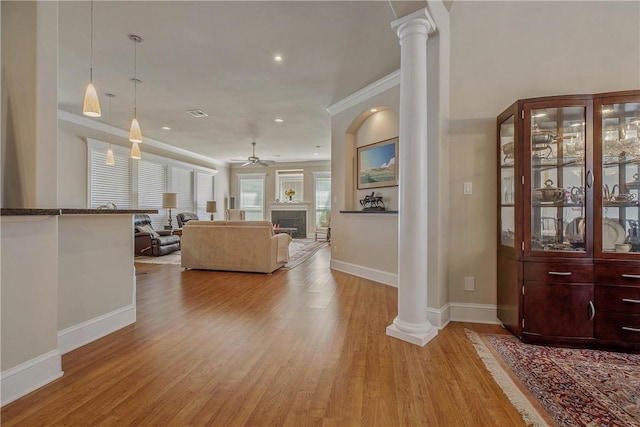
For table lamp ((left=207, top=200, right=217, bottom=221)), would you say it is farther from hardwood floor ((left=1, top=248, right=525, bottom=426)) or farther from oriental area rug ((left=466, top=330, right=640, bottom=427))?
oriental area rug ((left=466, top=330, right=640, bottom=427))

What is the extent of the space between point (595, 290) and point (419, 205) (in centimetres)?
140

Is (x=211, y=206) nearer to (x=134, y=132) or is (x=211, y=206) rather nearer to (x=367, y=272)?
(x=134, y=132)

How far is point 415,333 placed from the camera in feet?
7.42

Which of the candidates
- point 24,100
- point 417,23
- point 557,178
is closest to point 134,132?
point 24,100

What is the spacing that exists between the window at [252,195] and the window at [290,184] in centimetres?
68

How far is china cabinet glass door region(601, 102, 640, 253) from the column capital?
147cm

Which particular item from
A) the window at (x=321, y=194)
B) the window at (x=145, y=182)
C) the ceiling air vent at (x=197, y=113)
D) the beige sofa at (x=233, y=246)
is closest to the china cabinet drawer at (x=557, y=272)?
the beige sofa at (x=233, y=246)

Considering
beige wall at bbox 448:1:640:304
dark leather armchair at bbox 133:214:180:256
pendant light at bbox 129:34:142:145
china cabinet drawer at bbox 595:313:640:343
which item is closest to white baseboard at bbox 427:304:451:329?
beige wall at bbox 448:1:640:304

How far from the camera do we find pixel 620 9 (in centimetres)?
238

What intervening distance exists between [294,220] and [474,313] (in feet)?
26.3

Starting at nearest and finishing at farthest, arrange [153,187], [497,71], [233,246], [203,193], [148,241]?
[497,71], [233,246], [148,241], [153,187], [203,193]

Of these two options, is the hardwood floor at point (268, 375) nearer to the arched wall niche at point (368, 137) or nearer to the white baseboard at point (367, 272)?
the white baseboard at point (367, 272)

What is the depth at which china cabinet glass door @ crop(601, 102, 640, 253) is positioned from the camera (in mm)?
2176

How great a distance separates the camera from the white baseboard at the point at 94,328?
2.06m
